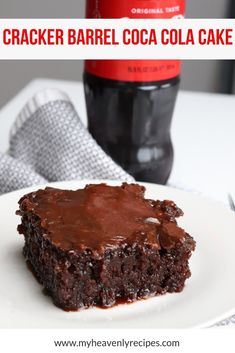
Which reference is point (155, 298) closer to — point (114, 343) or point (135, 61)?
point (114, 343)

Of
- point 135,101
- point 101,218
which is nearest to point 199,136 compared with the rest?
point 135,101

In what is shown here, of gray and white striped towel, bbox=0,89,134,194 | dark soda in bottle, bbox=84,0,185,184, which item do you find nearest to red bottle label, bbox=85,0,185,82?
dark soda in bottle, bbox=84,0,185,184

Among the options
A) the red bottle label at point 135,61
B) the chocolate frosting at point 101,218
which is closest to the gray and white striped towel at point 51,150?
the red bottle label at point 135,61

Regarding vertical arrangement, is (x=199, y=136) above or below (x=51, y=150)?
below

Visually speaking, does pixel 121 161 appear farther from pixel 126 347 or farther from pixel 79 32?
pixel 126 347

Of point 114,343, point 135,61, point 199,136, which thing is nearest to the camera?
point 114,343

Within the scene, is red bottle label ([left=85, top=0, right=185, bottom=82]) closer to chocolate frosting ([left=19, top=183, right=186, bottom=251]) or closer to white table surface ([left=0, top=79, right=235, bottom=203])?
white table surface ([left=0, top=79, right=235, bottom=203])

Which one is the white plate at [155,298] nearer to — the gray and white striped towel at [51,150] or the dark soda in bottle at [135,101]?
the gray and white striped towel at [51,150]

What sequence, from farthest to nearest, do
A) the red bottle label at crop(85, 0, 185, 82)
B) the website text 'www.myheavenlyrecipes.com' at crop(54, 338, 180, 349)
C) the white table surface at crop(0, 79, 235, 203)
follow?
the white table surface at crop(0, 79, 235, 203) → the red bottle label at crop(85, 0, 185, 82) → the website text 'www.myheavenlyrecipes.com' at crop(54, 338, 180, 349)
